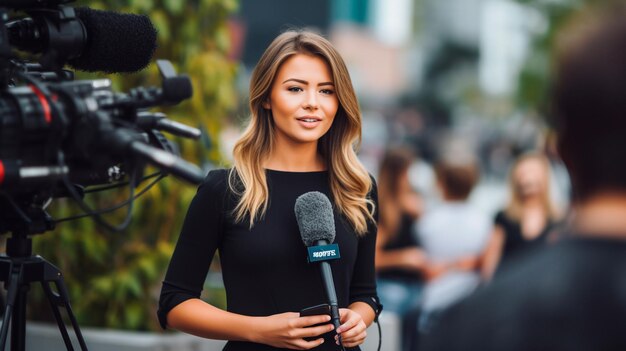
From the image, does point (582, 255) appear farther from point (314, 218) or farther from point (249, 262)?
point (249, 262)

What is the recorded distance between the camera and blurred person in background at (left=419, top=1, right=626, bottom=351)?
51.6 inches

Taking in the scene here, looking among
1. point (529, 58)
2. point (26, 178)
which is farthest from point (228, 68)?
point (529, 58)

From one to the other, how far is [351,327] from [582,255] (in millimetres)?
1383

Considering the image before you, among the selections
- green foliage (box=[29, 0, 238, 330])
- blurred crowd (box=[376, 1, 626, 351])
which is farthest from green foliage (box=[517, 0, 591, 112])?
blurred crowd (box=[376, 1, 626, 351])

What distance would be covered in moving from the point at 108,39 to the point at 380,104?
Answer: 7102 cm

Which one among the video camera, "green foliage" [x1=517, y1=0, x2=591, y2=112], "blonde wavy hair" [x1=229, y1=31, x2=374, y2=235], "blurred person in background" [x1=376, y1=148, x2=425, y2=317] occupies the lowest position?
"green foliage" [x1=517, y1=0, x2=591, y2=112]

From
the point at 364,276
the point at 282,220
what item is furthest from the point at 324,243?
the point at 364,276

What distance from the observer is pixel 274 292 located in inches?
108

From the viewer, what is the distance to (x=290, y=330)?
2615mm

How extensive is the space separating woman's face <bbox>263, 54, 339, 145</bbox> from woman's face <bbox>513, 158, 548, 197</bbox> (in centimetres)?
354

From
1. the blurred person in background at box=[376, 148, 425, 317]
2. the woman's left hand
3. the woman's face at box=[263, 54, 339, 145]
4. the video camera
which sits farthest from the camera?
the blurred person in background at box=[376, 148, 425, 317]

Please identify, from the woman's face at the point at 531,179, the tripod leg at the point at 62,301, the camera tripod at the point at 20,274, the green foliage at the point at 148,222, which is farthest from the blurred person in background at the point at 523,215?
the camera tripod at the point at 20,274

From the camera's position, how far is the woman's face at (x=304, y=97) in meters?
2.84

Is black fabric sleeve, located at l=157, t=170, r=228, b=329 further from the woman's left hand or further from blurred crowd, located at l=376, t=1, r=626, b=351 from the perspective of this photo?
blurred crowd, located at l=376, t=1, r=626, b=351
